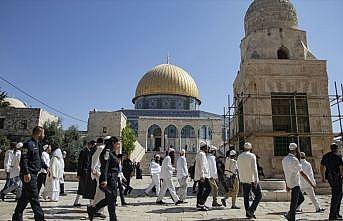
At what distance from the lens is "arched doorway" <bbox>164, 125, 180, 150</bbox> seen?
36688mm

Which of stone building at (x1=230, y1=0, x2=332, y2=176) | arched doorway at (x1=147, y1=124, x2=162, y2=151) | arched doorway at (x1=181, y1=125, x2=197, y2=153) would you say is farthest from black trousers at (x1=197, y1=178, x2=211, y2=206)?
arched doorway at (x1=147, y1=124, x2=162, y2=151)

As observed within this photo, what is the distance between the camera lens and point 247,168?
600cm

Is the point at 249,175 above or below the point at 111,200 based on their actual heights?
above

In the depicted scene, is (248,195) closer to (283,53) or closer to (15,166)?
(15,166)

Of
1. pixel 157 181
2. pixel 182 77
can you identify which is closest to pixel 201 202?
pixel 157 181

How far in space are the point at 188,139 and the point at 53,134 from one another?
16.6 m

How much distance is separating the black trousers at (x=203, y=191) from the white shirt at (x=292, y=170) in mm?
1881

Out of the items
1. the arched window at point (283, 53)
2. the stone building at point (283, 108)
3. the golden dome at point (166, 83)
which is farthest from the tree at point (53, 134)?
the arched window at point (283, 53)

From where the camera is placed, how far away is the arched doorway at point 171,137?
36.7 meters

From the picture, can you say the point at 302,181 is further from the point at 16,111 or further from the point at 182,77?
the point at 182,77

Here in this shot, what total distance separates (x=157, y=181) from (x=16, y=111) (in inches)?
804

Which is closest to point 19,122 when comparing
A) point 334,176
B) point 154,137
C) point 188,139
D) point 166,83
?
point 154,137

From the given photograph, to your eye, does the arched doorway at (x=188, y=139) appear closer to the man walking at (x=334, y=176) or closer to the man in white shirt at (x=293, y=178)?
the man walking at (x=334, y=176)

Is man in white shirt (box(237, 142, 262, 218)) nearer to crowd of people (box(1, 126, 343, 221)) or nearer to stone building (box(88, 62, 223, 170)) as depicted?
crowd of people (box(1, 126, 343, 221))
